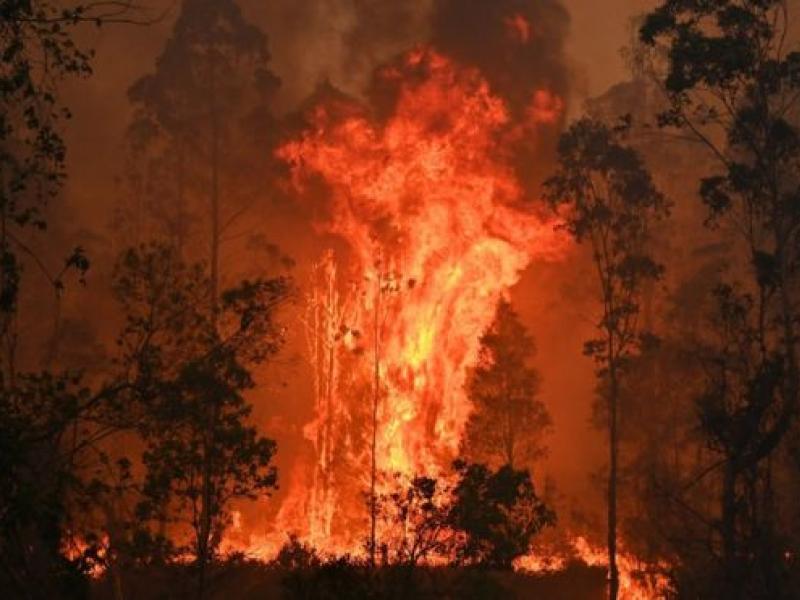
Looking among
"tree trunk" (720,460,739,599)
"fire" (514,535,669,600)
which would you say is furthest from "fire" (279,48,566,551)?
"tree trunk" (720,460,739,599)

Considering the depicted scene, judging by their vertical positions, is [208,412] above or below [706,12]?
below

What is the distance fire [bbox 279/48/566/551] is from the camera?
3562 centimetres

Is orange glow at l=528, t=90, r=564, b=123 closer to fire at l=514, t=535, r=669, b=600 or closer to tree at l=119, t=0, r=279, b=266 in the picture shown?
tree at l=119, t=0, r=279, b=266

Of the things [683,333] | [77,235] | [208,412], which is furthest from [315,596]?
[77,235]

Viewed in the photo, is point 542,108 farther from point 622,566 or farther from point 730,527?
point 730,527

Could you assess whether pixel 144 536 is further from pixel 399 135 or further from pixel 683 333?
pixel 683 333

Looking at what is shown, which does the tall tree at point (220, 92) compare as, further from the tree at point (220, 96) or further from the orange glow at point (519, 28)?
the orange glow at point (519, 28)

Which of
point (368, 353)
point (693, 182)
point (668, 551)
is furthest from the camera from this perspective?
point (693, 182)

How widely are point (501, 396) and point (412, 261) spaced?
6.41 m

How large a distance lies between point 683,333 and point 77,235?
28.0m

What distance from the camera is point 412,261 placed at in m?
36.3

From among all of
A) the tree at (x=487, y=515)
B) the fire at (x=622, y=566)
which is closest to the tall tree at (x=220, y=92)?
the fire at (x=622, y=566)

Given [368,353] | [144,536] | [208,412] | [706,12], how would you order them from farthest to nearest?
[368,353], [706,12], [208,412], [144,536]

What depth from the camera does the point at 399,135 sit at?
3741 centimetres
